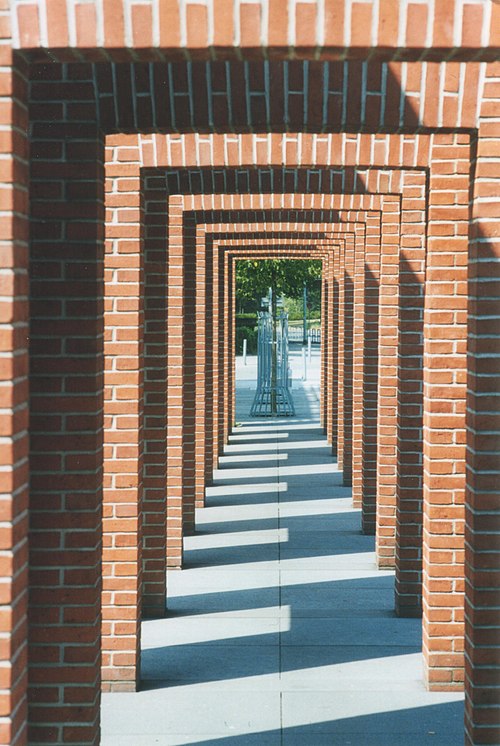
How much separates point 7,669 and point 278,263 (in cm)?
2423

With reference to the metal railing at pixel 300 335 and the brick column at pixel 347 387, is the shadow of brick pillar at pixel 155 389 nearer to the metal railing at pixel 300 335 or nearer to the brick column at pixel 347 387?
the brick column at pixel 347 387

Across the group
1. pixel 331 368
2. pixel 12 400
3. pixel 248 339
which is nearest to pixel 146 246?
pixel 12 400

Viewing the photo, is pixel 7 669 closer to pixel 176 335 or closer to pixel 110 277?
pixel 110 277

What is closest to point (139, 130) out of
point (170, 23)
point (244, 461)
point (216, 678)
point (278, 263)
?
point (170, 23)

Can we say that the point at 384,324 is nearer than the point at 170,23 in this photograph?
No

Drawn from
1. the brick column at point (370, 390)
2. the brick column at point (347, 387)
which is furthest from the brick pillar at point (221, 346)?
the brick column at point (370, 390)

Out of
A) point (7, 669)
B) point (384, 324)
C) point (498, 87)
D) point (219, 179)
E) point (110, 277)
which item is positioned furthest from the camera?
point (384, 324)

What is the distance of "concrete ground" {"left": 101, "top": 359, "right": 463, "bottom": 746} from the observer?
20.7ft

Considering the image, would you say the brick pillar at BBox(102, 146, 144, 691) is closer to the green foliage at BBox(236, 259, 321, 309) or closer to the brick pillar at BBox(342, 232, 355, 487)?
the brick pillar at BBox(342, 232, 355, 487)

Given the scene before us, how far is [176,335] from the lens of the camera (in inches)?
415

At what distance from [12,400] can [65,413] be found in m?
1.00

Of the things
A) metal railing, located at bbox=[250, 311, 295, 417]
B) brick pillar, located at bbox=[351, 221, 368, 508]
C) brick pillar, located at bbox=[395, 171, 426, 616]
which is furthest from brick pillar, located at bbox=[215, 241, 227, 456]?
brick pillar, located at bbox=[395, 171, 426, 616]

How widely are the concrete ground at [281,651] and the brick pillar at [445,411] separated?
426 millimetres

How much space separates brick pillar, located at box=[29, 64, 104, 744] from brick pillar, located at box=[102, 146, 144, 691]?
2088mm
